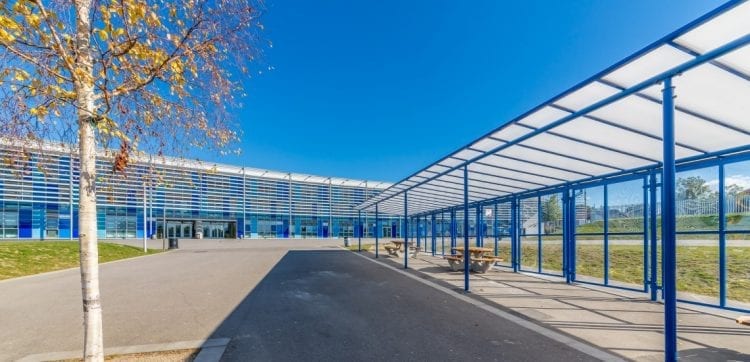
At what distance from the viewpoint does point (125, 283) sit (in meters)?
11.5

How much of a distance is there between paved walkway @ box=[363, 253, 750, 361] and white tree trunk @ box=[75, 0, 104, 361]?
6491mm

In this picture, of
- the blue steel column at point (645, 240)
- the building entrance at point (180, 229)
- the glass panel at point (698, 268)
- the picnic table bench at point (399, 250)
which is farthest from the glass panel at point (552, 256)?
the building entrance at point (180, 229)

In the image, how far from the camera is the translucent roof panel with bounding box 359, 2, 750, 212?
160 inches

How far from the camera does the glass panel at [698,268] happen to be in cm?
1000

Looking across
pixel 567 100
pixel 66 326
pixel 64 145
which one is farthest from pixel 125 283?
pixel 567 100

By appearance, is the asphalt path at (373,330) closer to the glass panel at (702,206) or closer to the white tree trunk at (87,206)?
the white tree trunk at (87,206)

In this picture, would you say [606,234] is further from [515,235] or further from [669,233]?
[669,233]

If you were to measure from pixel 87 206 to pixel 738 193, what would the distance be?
37.0ft

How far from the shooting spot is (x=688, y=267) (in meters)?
13.4

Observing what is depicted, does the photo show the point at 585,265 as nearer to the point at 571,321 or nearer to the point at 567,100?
the point at 571,321

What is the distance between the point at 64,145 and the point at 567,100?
7.06 m

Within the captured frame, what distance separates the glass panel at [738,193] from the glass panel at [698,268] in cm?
154

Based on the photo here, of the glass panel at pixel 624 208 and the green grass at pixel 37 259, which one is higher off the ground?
the glass panel at pixel 624 208

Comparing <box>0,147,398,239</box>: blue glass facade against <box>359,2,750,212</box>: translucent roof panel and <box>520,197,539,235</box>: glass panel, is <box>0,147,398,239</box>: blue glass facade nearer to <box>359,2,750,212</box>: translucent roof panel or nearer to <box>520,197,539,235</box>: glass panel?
<box>520,197,539,235</box>: glass panel
